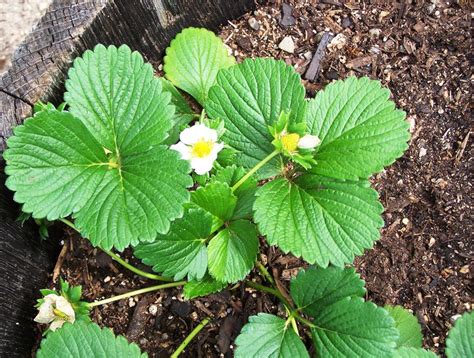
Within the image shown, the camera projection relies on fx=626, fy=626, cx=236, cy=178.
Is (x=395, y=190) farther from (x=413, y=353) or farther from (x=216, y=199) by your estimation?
(x=216, y=199)

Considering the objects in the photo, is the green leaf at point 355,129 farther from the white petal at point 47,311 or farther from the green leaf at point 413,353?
the white petal at point 47,311

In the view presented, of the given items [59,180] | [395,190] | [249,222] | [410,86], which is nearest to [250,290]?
[249,222]

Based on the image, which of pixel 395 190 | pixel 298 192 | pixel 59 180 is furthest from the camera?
pixel 395 190

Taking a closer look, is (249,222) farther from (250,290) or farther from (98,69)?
(98,69)

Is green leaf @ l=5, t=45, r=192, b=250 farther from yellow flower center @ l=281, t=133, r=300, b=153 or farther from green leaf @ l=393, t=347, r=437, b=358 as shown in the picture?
green leaf @ l=393, t=347, r=437, b=358

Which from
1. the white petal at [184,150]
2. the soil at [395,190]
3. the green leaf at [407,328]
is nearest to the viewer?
the white petal at [184,150]

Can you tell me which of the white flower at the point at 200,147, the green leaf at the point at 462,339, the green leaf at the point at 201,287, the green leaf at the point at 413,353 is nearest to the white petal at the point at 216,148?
the white flower at the point at 200,147

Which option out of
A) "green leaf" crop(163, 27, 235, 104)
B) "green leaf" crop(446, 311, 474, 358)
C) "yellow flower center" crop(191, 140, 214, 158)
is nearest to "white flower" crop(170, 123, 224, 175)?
"yellow flower center" crop(191, 140, 214, 158)
